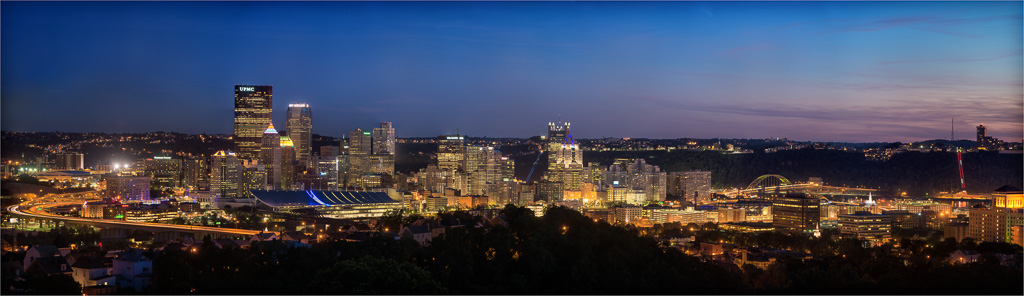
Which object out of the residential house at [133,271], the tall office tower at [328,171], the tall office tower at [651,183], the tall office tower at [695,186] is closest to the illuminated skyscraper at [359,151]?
the tall office tower at [328,171]

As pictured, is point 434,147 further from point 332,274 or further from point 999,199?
point 332,274

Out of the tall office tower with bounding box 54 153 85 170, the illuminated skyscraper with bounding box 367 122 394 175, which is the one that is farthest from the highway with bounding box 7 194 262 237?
the illuminated skyscraper with bounding box 367 122 394 175

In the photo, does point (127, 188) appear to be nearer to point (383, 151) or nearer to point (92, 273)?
point (383, 151)

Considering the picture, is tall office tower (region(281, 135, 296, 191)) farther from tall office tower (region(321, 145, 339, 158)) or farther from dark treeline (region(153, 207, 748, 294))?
dark treeline (region(153, 207, 748, 294))

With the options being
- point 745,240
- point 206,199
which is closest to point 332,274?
point 745,240

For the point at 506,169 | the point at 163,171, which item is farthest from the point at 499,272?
the point at 506,169

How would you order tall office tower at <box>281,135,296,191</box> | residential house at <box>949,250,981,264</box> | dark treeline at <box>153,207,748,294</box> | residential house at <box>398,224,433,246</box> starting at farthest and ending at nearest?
tall office tower at <box>281,135,296,191</box>, residential house at <box>949,250,981,264</box>, residential house at <box>398,224,433,246</box>, dark treeline at <box>153,207,748,294</box>

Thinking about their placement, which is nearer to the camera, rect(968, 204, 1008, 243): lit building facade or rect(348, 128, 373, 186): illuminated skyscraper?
rect(968, 204, 1008, 243): lit building facade

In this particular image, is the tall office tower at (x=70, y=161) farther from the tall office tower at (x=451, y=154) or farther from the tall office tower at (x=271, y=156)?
the tall office tower at (x=451, y=154)
